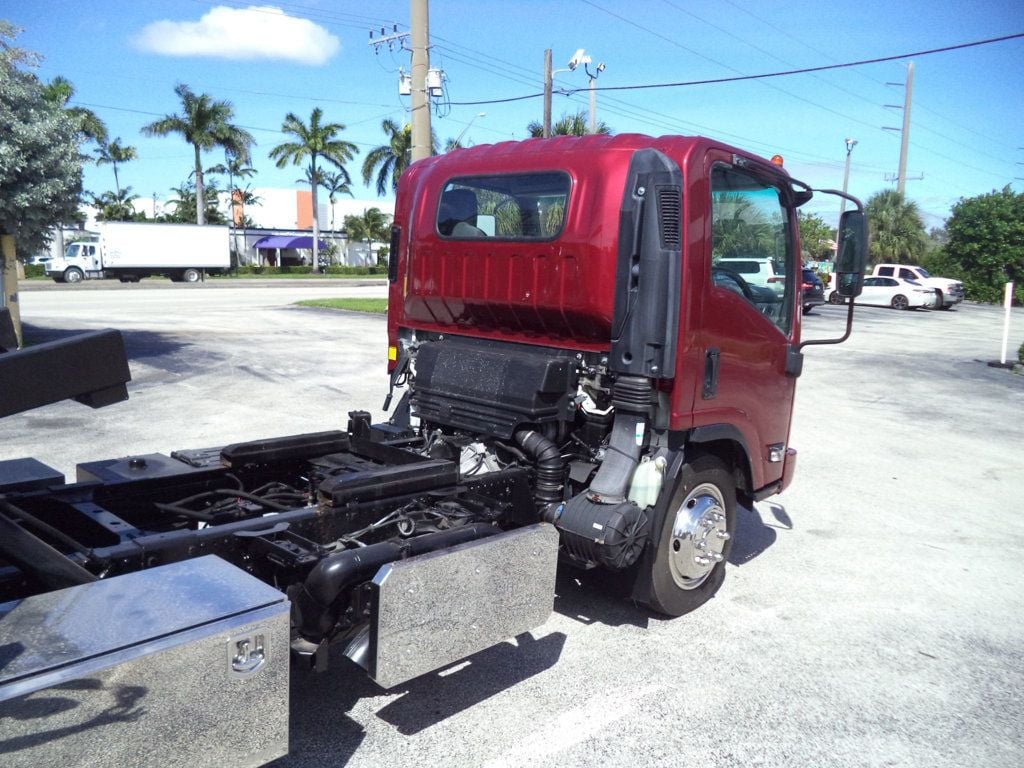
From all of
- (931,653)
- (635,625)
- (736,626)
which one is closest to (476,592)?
(635,625)

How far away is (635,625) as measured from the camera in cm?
464

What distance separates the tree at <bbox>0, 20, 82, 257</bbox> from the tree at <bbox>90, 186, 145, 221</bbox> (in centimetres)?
6729

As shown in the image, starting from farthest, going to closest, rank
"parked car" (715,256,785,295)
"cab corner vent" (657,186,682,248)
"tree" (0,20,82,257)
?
"tree" (0,20,82,257), "parked car" (715,256,785,295), "cab corner vent" (657,186,682,248)

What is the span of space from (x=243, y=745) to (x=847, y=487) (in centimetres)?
669

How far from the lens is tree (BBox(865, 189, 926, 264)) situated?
53.4 m

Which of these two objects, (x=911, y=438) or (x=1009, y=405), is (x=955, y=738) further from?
(x=1009, y=405)

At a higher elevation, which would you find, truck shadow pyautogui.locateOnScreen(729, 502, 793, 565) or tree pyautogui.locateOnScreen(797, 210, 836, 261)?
tree pyautogui.locateOnScreen(797, 210, 836, 261)

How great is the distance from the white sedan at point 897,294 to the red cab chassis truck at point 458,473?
3456 cm

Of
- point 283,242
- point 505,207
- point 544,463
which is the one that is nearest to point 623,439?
point 544,463

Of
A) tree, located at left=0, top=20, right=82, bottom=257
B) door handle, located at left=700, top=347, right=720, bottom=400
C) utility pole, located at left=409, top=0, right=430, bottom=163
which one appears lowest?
door handle, located at left=700, top=347, right=720, bottom=400

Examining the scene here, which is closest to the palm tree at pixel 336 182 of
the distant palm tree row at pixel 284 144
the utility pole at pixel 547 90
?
the distant palm tree row at pixel 284 144

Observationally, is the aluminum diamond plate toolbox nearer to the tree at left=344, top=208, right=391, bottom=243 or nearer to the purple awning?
→ the purple awning

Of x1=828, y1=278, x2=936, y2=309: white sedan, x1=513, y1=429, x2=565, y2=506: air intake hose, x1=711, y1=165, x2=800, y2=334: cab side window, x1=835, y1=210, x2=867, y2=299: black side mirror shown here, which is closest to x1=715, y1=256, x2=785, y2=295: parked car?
x1=711, y1=165, x2=800, y2=334: cab side window

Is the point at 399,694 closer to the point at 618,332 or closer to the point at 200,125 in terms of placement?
the point at 618,332
